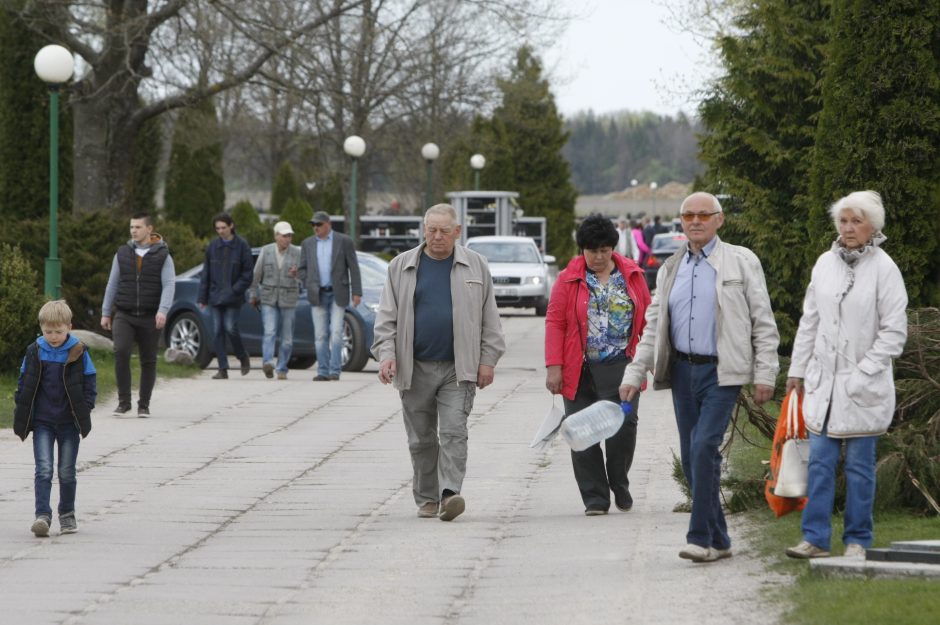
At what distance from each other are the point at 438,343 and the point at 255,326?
36.1 ft

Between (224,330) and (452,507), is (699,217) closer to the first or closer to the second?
(452,507)

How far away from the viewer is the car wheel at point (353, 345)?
19.0 metres

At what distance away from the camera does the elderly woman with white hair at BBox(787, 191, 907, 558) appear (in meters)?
6.67

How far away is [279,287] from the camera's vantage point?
58.6 ft

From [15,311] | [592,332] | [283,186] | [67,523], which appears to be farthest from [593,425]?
[283,186]

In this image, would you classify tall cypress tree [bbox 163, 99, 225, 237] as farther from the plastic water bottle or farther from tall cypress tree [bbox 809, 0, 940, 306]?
the plastic water bottle

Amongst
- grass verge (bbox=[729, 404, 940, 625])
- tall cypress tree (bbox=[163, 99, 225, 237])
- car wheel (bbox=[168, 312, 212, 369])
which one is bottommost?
grass verge (bbox=[729, 404, 940, 625])

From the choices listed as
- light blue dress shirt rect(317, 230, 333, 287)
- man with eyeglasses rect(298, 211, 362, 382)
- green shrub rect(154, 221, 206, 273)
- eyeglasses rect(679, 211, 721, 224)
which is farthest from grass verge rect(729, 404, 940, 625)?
green shrub rect(154, 221, 206, 273)

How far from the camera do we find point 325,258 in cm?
1758

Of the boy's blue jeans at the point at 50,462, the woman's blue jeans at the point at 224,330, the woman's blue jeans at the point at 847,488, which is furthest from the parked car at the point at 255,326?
the woman's blue jeans at the point at 847,488

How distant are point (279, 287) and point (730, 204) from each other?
5.17m

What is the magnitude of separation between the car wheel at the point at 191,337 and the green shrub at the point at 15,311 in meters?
3.25

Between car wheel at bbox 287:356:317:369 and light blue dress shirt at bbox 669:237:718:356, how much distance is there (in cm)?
1302

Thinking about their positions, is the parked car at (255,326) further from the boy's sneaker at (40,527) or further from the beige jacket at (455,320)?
the boy's sneaker at (40,527)
